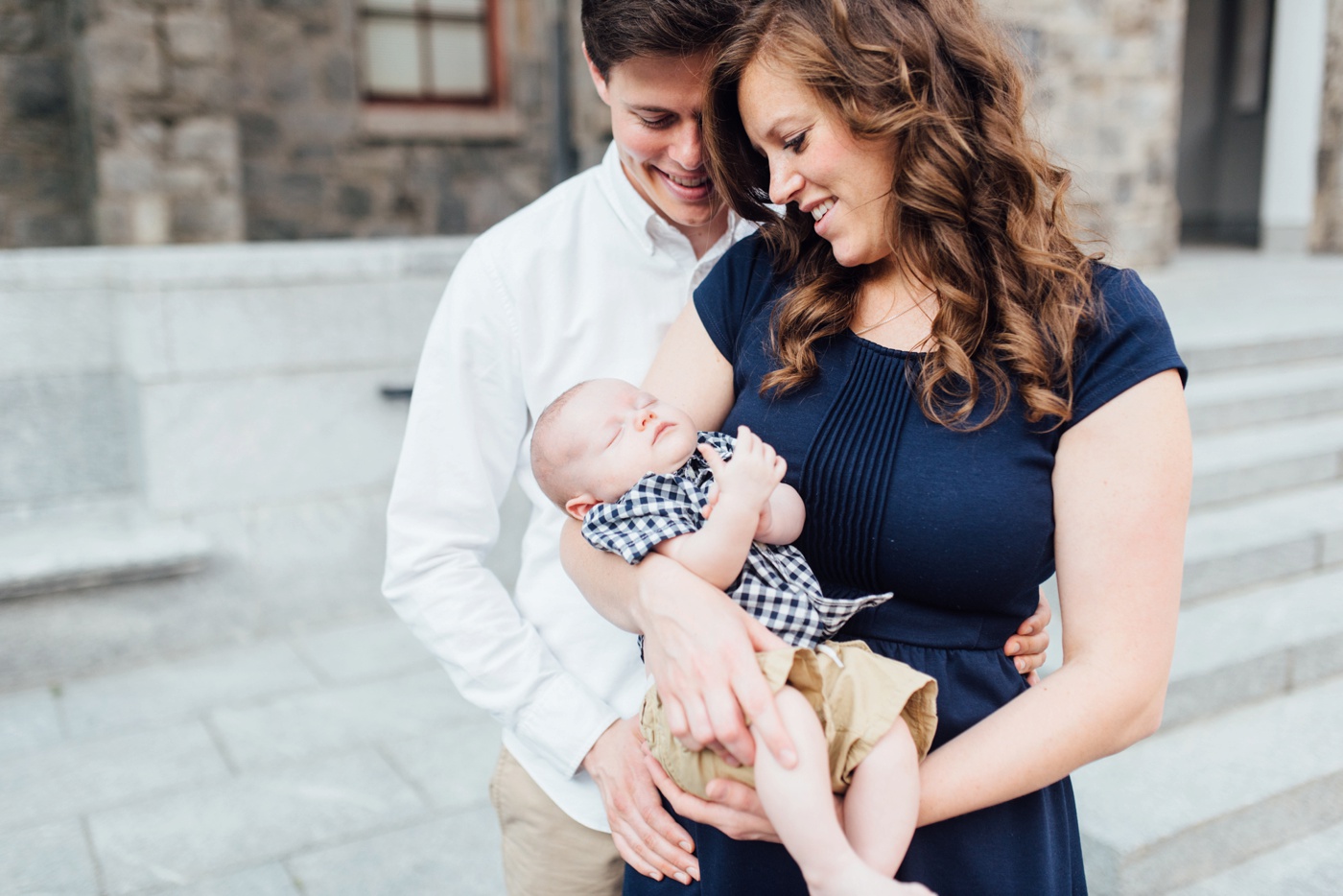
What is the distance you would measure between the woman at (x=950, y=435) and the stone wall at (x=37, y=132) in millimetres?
7508

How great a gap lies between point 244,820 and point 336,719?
1.96ft

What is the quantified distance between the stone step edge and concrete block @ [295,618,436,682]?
527mm

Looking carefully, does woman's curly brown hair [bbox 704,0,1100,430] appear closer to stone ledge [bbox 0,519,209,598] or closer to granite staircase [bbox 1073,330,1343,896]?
granite staircase [bbox 1073,330,1343,896]

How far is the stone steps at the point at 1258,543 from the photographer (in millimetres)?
3723

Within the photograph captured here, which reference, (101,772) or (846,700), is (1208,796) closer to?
(846,700)

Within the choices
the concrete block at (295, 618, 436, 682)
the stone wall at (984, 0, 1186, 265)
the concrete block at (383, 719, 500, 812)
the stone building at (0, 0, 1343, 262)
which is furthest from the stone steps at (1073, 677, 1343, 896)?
the stone wall at (984, 0, 1186, 265)

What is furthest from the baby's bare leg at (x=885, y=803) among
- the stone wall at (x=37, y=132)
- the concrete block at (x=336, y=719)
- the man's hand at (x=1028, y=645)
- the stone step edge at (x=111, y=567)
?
the stone wall at (x=37, y=132)

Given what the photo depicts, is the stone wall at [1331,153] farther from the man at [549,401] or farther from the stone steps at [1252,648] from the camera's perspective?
the man at [549,401]

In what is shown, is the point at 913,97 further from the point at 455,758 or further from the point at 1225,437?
the point at 1225,437

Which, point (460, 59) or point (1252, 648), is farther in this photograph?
point (460, 59)

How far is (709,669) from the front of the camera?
4.03ft

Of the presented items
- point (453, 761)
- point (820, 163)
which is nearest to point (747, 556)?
point (820, 163)

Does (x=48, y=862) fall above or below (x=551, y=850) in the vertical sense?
below

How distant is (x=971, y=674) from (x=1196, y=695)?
226 centimetres
